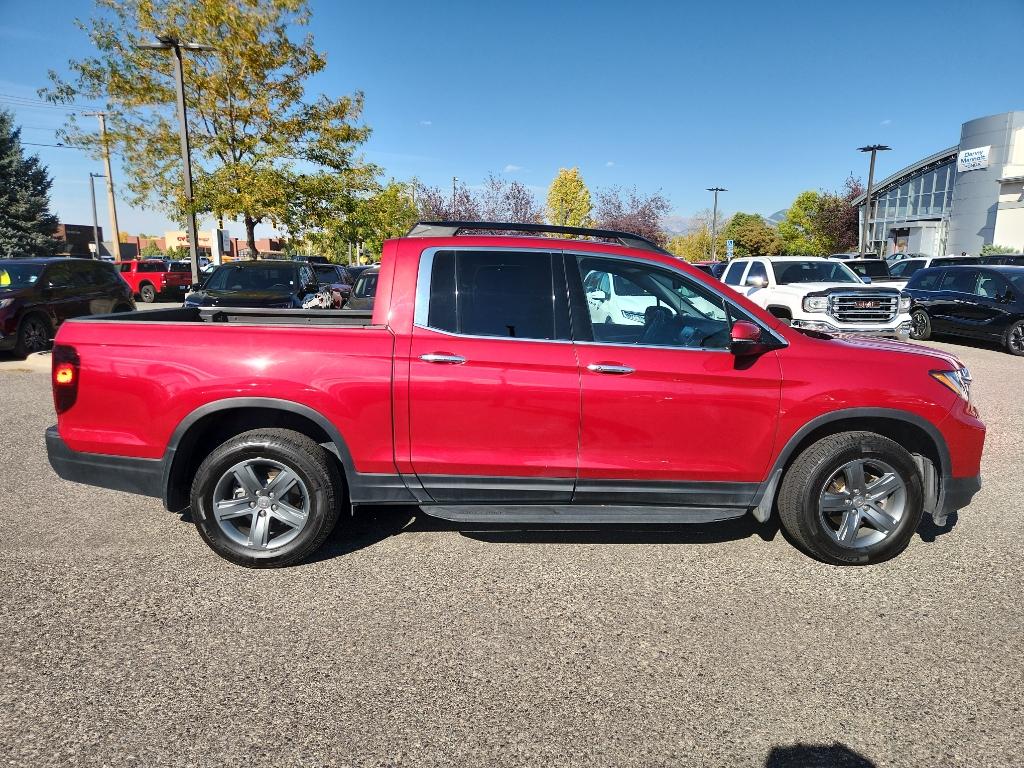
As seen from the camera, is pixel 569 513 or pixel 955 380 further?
pixel 955 380

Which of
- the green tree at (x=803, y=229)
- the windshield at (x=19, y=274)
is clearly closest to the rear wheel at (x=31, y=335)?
the windshield at (x=19, y=274)

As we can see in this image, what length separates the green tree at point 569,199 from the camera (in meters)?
50.1

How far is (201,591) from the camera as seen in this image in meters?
3.56

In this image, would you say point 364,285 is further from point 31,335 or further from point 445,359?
point 445,359

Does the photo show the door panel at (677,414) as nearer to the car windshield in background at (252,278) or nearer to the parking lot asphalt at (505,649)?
the parking lot asphalt at (505,649)

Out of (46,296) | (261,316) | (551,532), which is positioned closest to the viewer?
(551,532)

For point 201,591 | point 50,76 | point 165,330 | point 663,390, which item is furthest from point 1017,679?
point 50,76

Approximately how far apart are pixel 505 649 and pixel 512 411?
46.8 inches

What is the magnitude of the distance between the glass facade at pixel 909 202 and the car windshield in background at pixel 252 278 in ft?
162

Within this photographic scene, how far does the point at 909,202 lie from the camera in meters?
52.1

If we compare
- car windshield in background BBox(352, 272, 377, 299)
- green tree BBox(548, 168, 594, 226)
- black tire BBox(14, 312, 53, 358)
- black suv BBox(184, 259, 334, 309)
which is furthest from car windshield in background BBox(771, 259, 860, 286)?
green tree BBox(548, 168, 594, 226)

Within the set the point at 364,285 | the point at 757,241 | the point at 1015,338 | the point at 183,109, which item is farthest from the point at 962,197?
the point at 183,109

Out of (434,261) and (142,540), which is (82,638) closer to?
(142,540)

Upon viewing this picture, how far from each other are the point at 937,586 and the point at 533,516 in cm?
222
